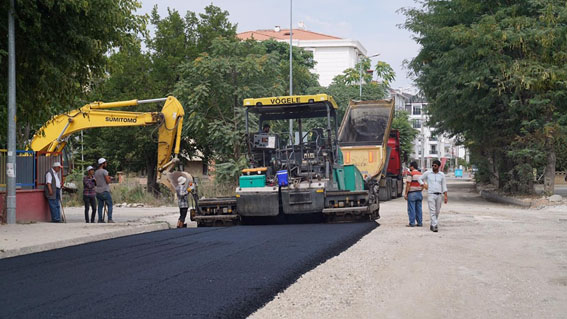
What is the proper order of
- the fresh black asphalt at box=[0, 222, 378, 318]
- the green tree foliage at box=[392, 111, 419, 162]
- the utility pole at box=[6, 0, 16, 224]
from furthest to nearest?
1. the green tree foliage at box=[392, 111, 419, 162]
2. the utility pole at box=[6, 0, 16, 224]
3. the fresh black asphalt at box=[0, 222, 378, 318]

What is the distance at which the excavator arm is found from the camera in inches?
735

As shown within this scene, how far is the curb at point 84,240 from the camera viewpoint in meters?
11.1

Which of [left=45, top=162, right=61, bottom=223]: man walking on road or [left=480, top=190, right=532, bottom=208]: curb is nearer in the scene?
[left=45, top=162, right=61, bottom=223]: man walking on road

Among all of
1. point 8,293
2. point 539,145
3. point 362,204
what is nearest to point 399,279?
point 8,293

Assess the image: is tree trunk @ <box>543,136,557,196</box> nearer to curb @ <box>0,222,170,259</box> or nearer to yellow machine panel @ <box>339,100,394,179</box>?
yellow machine panel @ <box>339,100,394,179</box>

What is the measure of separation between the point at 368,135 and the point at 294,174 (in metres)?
10.9

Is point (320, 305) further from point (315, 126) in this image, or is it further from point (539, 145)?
point (539, 145)

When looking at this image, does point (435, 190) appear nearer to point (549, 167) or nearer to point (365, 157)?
point (365, 157)

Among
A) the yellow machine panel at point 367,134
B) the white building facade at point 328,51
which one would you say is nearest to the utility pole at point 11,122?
the yellow machine panel at point 367,134

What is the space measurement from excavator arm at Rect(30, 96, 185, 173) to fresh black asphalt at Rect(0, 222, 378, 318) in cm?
641

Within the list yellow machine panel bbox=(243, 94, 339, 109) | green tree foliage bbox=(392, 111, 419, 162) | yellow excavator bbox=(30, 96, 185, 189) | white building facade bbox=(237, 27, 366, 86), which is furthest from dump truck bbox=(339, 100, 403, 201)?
white building facade bbox=(237, 27, 366, 86)

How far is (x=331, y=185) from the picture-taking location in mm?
15727

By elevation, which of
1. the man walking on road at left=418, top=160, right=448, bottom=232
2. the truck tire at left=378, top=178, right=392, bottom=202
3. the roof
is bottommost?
the truck tire at left=378, top=178, right=392, bottom=202

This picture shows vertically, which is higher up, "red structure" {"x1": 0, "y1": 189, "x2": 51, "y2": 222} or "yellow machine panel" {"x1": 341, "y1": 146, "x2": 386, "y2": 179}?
"yellow machine panel" {"x1": 341, "y1": 146, "x2": 386, "y2": 179}
